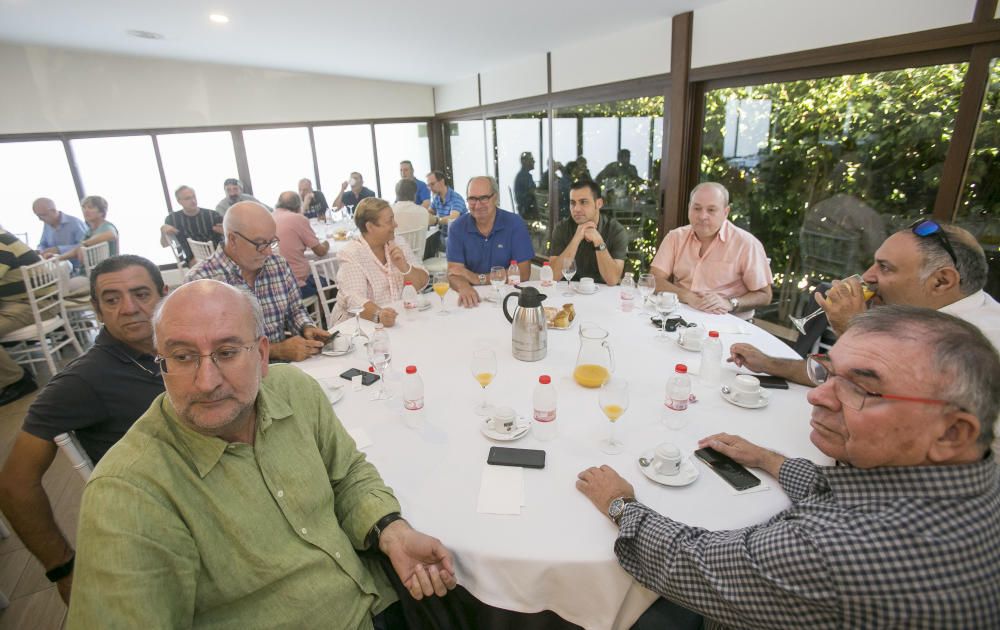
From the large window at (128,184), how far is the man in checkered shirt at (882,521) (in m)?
7.52

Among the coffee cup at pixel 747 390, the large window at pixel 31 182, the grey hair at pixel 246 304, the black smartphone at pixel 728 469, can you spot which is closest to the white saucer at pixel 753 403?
the coffee cup at pixel 747 390

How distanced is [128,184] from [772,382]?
27.7 ft

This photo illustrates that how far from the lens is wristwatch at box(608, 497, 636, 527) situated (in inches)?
46.3

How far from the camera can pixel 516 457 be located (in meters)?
1.43

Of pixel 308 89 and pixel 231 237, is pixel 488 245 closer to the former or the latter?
pixel 231 237

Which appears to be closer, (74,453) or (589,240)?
(74,453)

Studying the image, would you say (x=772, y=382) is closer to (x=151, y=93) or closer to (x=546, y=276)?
(x=546, y=276)

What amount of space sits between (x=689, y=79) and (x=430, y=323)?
3.13 meters

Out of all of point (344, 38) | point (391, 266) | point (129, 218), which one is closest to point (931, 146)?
point (391, 266)

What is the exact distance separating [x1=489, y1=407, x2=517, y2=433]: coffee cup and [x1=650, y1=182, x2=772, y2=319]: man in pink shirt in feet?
5.51

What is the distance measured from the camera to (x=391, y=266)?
323cm

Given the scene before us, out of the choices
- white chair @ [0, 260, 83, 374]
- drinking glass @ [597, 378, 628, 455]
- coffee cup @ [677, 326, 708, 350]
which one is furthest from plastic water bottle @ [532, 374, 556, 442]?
white chair @ [0, 260, 83, 374]

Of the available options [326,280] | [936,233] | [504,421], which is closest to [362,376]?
[504,421]

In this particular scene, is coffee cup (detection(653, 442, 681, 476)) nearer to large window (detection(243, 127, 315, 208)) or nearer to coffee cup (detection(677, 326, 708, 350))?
coffee cup (detection(677, 326, 708, 350))
